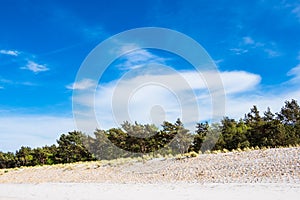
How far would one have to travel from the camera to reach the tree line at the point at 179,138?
38688 mm

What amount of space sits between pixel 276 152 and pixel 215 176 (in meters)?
4.42

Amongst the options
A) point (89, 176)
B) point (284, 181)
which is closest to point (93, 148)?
point (89, 176)

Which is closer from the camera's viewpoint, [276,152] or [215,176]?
[215,176]

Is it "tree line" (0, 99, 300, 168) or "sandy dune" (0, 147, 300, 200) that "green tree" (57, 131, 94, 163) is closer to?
"tree line" (0, 99, 300, 168)

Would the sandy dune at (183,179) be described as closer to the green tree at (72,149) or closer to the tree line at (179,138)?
the tree line at (179,138)

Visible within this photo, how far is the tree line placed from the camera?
38.7 metres

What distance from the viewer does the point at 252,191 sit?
38.4 feet

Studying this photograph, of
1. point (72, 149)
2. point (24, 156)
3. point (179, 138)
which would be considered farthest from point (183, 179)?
point (24, 156)

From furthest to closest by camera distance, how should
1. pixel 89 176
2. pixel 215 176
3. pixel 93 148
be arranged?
1. pixel 93 148
2. pixel 89 176
3. pixel 215 176

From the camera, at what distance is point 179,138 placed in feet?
141

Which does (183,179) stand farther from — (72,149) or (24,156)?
(24,156)

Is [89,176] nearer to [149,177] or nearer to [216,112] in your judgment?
[149,177]

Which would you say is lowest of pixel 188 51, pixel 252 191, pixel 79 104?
pixel 252 191

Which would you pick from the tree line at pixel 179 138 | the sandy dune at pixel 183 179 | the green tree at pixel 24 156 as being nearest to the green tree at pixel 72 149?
the tree line at pixel 179 138
